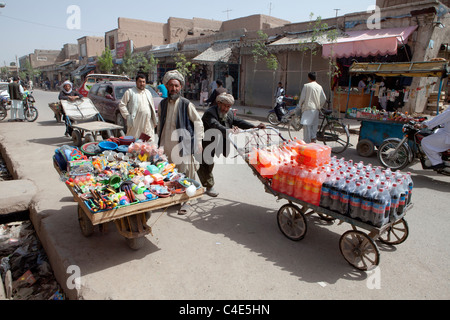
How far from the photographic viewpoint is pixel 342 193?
3.09 m

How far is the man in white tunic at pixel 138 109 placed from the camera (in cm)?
569

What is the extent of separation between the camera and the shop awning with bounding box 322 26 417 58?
432 inches

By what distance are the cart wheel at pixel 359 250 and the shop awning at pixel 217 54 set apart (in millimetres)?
16271

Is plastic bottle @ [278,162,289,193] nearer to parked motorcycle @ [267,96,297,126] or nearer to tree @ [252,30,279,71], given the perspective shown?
parked motorcycle @ [267,96,297,126]

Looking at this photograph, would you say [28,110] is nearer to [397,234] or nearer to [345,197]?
[345,197]

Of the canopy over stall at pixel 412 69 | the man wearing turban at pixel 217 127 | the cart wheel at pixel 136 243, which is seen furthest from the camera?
the canopy over stall at pixel 412 69

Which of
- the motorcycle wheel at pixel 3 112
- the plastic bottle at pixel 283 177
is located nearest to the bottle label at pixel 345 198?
the plastic bottle at pixel 283 177

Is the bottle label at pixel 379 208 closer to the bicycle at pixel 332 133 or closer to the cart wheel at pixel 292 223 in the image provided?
the cart wheel at pixel 292 223

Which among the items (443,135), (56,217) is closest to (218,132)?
(56,217)

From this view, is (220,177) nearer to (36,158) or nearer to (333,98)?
(36,158)
